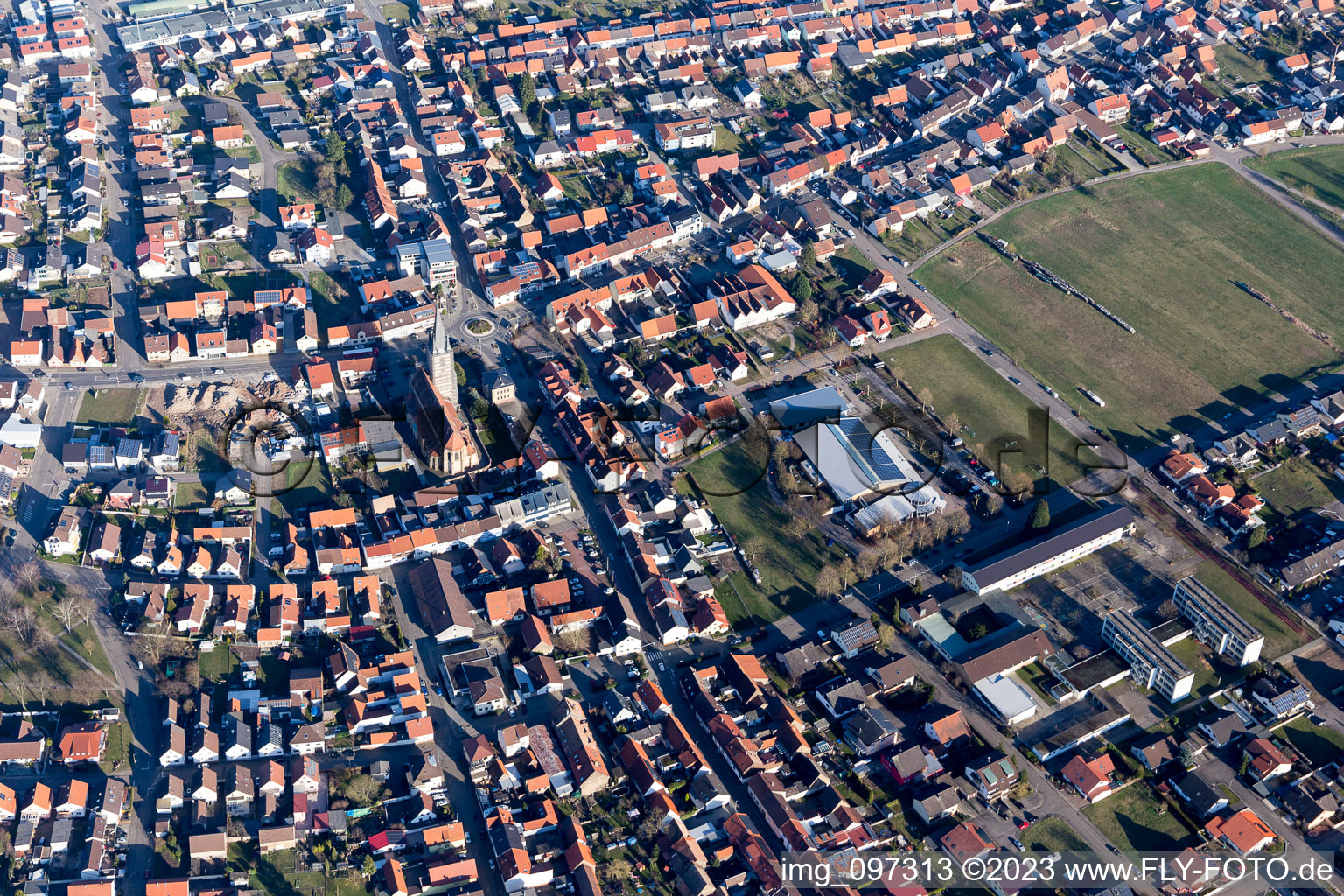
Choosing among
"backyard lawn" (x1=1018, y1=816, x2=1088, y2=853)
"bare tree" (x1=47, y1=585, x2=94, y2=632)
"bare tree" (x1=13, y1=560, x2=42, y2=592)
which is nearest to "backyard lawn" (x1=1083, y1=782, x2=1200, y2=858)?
"backyard lawn" (x1=1018, y1=816, x2=1088, y2=853)

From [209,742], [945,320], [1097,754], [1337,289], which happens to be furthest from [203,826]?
[1337,289]

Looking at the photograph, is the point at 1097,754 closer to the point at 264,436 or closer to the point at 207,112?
the point at 264,436

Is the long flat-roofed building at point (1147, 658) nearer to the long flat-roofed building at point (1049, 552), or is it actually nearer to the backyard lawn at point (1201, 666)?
the backyard lawn at point (1201, 666)

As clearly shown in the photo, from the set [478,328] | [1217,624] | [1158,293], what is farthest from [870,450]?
[1158,293]

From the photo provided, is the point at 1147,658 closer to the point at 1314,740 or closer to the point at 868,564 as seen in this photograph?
the point at 1314,740

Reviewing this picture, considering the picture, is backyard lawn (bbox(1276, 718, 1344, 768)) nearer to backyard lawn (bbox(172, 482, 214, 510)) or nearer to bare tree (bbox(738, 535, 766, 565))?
bare tree (bbox(738, 535, 766, 565))
